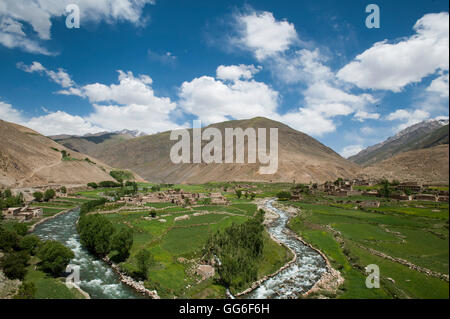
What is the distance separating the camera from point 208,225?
4116cm

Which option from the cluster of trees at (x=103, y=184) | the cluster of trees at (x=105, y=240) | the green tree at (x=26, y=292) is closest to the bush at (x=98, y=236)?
the cluster of trees at (x=105, y=240)

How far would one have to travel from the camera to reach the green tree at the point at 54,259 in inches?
851

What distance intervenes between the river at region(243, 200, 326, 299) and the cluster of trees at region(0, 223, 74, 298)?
53.1 ft

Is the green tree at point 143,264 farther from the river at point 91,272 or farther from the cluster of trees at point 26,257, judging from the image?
the cluster of trees at point 26,257

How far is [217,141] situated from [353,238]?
16471 centimetres

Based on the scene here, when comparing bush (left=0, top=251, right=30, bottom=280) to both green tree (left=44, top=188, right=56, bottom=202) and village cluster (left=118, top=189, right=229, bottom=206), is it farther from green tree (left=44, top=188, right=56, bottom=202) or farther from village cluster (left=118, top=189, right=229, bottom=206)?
green tree (left=44, top=188, right=56, bottom=202)

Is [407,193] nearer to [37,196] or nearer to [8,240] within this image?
[8,240]

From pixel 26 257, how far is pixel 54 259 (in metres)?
3.57

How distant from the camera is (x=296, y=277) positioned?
23.2 m

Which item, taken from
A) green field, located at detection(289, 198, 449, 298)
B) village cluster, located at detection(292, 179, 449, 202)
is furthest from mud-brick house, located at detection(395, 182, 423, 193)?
green field, located at detection(289, 198, 449, 298)

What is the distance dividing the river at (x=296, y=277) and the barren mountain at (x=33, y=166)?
245 feet

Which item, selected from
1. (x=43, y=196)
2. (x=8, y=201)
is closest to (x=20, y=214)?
(x=8, y=201)

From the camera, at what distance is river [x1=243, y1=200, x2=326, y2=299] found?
20.0 m
